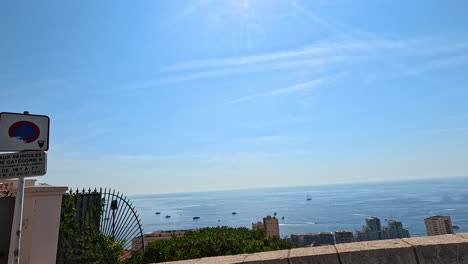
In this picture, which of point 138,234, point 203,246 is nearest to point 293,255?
point 203,246

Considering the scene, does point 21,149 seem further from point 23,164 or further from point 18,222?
point 18,222

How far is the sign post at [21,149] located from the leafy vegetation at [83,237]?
2.72 metres

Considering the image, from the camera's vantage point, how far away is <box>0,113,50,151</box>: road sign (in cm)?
345

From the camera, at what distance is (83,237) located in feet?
20.7

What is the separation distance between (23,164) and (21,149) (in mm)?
194

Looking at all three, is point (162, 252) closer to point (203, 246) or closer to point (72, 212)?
point (203, 246)

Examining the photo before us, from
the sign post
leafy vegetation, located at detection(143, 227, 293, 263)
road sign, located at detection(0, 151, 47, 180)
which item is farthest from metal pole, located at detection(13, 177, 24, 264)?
leafy vegetation, located at detection(143, 227, 293, 263)

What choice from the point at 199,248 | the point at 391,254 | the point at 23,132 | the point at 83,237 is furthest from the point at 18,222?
the point at 391,254

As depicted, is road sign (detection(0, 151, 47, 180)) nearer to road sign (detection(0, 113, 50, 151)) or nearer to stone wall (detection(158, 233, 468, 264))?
road sign (detection(0, 113, 50, 151))

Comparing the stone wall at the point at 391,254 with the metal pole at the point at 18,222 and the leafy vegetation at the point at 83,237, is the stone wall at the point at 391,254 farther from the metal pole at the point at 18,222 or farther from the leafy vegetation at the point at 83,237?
the leafy vegetation at the point at 83,237

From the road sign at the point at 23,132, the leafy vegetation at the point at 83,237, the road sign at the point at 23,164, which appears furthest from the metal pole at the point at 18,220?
the leafy vegetation at the point at 83,237

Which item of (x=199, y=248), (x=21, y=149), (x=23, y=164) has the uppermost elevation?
(x=21, y=149)

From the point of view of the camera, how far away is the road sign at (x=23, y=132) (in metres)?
3.45

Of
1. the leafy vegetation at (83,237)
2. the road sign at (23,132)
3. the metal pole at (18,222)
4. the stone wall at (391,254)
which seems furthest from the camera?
the leafy vegetation at (83,237)
